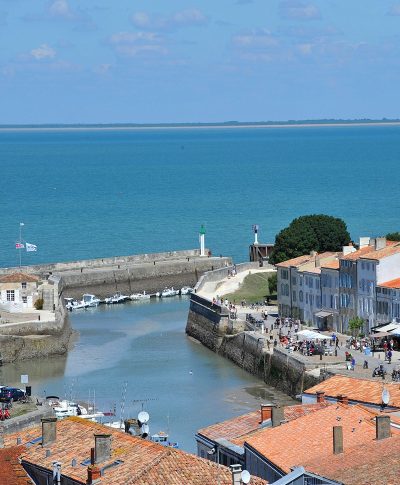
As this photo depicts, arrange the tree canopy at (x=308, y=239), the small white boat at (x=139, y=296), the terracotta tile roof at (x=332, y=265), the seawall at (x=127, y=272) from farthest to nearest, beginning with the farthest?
the seawall at (x=127, y=272)
the small white boat at (x=139, y=296)
the tree canopy at (x=308, y=239)
the terracotta tile roof at (x=332, y=265)

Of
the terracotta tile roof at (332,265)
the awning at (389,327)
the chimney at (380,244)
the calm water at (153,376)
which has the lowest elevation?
the calm water at (153,376)

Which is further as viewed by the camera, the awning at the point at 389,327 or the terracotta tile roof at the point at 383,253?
the terracotta tile roof at the point at 383,253

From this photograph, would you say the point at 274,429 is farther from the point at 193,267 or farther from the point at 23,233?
the point at 23,233

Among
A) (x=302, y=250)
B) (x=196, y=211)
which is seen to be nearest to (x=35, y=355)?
(x=302, y=250)

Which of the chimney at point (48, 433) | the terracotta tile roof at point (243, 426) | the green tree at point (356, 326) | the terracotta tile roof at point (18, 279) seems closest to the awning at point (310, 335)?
the green tree at point (356, 326)

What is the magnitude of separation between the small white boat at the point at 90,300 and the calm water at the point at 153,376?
7910mm

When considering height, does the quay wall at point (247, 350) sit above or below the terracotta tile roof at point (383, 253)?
below

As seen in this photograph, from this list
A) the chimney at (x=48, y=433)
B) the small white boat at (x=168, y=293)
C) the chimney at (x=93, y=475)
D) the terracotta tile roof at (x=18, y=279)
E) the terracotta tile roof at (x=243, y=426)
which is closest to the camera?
the chimney at (x=93, y=475)

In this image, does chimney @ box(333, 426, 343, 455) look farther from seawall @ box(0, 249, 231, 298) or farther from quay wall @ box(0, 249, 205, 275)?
quay wall @ box(0, 249, 205, 275)

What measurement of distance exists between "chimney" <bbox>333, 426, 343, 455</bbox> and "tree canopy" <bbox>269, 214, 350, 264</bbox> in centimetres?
5591

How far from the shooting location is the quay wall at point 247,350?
193 ft

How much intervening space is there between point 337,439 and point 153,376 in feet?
113

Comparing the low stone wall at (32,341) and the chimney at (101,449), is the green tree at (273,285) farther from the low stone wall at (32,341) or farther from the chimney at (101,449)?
the chimney at (101,449)

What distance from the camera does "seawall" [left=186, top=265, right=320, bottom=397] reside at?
58.7m
